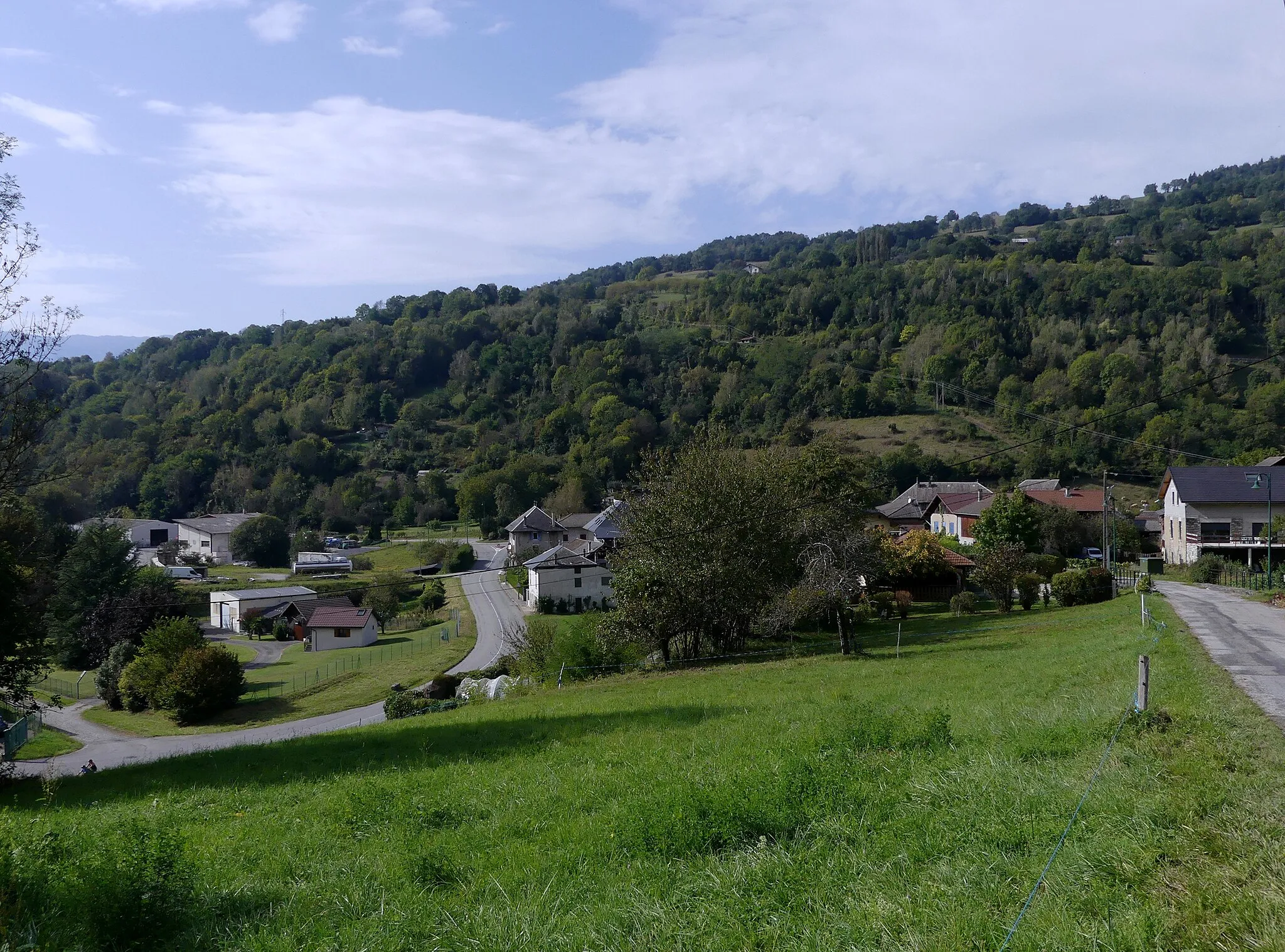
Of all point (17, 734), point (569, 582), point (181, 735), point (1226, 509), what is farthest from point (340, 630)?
point (1226, 509)

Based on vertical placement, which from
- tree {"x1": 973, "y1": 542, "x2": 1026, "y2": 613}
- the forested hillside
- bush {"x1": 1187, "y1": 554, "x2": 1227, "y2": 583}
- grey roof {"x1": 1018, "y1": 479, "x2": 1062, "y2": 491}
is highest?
the forested hillside

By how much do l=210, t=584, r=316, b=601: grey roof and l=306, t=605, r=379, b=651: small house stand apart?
6240 millimetres

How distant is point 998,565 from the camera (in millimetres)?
35344

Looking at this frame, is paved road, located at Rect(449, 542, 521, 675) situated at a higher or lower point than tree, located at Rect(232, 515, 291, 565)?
lower

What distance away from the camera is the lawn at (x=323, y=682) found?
3669 cm

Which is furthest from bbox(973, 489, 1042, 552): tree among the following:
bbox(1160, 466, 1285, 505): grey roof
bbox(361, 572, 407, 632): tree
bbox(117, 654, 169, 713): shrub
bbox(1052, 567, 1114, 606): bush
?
bbox(117, 654, 169, 713): shrub

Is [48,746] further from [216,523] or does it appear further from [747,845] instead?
[216,523]

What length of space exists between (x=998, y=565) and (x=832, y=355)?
97.7 metres

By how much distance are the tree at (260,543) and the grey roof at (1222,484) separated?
8227cm

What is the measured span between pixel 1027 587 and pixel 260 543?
261 ft

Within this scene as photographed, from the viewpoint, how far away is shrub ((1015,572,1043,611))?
3609cm

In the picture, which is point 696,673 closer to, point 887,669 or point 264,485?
point 887,669

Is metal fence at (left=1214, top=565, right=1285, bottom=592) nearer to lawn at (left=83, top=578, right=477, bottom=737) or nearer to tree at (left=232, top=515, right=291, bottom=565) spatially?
lawn at (left=83, top=578, right=477, bottom=737)

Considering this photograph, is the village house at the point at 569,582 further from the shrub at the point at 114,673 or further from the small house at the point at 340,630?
the shrub at the point at 114,673
